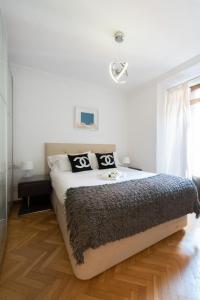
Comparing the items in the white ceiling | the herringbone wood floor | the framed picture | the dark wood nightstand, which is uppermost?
the white ceiling

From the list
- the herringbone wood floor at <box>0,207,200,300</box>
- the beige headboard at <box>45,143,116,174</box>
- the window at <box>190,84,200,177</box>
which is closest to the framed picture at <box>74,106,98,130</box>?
the beige headboard at <box>45,143,116,174</box>

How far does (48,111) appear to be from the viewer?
3254 millimetres

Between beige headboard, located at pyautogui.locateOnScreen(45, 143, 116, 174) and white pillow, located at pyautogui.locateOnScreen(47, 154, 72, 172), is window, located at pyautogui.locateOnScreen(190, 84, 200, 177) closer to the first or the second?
beige headboard, located at pyautogui.locateOnScreen(45, 143, 116, 174)

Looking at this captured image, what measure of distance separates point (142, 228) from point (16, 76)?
3.27m

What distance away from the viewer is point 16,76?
2.95m

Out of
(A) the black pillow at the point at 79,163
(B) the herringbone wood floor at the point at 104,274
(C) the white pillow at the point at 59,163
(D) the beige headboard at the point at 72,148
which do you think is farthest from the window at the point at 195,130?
(C) the white pillow at the point at 59,163

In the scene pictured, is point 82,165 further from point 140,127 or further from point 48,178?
point 140,127

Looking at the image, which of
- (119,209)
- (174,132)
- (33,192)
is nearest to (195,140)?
(174,132)

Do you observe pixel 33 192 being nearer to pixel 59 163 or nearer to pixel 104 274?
pixel 59 163

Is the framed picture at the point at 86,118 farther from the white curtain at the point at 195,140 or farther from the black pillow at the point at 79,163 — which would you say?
the white curtain at the point at 195,140

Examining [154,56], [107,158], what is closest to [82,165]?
[107,158]

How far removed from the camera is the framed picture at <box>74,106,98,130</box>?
3543 mm

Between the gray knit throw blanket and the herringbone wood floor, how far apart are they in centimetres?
29

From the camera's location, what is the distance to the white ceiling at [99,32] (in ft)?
5.45
